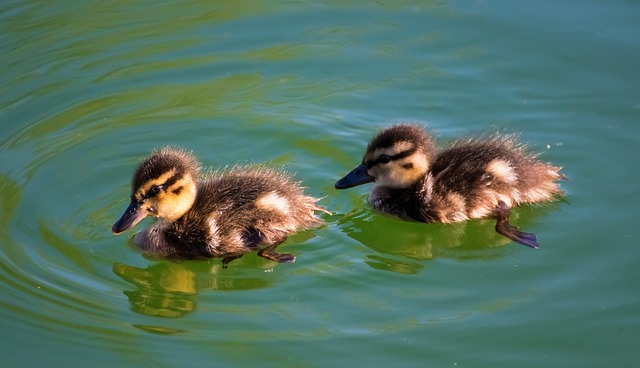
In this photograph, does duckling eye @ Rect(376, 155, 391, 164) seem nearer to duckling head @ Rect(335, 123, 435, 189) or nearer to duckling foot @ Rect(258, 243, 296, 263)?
duckling head @ Rect(335, 123, 435, 189)

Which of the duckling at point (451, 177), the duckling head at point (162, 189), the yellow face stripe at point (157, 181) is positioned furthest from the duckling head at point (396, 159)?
the yellow face stripe at point (157, 181)

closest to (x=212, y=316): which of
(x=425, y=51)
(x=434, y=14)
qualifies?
(x=425, y=51)

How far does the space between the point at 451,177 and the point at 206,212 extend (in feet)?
4.45

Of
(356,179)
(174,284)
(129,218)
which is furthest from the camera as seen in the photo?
(356,179)

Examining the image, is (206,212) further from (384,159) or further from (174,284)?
(384,159)

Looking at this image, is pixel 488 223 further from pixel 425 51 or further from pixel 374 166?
pixel 425 51

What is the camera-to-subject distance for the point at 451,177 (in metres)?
5.77

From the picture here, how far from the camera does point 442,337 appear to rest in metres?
4.79

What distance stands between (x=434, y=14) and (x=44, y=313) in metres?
4.22

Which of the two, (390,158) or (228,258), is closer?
(228,258)

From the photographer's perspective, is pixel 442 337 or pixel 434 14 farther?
pixel 434 14

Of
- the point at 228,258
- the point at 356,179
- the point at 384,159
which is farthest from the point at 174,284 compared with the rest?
the point at 384,159

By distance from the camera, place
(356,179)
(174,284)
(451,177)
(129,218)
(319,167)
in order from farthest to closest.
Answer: (319,167) → (356,179) → (451,177) → (129,218) → (174,284)

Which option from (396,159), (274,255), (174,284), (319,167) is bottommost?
(174,284)
